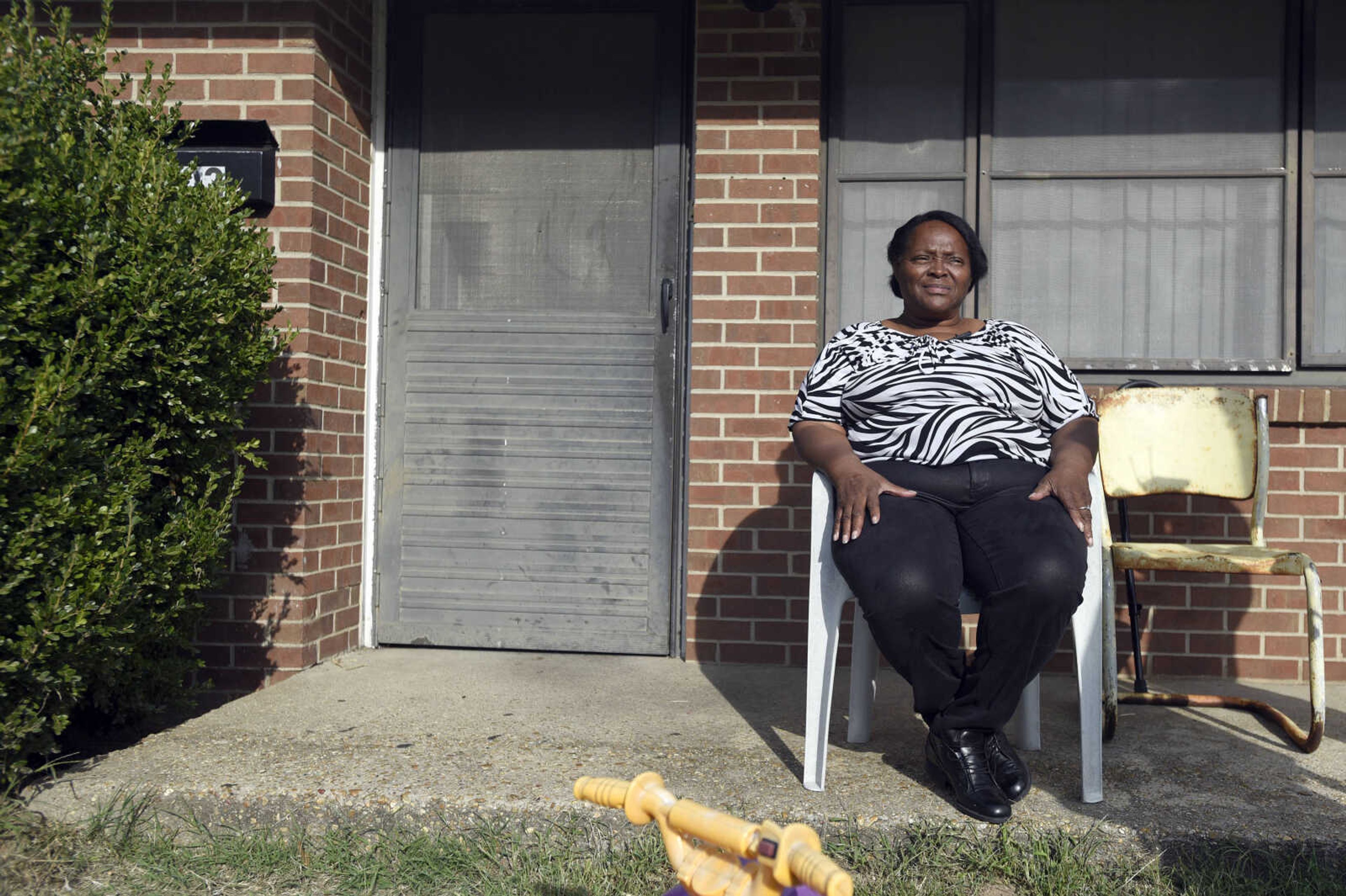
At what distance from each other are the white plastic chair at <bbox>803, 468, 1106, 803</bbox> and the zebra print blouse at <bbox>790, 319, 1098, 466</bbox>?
23 cm

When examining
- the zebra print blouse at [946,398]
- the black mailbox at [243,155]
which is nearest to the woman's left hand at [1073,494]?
the zebra print blouse at [946,398]

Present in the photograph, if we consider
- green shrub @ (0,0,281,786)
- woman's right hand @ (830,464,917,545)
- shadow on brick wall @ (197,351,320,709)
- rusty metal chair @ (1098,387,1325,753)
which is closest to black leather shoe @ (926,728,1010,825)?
woman's right hand @ (830,464,917,545)

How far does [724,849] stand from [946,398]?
1.98 metres

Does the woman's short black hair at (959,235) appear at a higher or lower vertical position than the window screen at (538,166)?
lower

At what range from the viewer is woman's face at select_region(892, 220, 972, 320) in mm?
3211

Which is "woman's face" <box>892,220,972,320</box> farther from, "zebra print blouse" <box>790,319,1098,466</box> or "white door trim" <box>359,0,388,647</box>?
"white door trim" <box>359,0,388,647</box>

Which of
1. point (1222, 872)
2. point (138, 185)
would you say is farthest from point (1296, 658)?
point (138, 185)

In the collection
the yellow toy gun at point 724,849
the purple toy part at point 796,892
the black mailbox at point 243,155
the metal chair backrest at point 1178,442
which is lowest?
the purple toy part at point 796,892

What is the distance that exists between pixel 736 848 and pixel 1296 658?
3.47 m

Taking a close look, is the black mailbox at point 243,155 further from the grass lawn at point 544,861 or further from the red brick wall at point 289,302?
the grass lawn at point 544,861

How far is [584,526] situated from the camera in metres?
4.37

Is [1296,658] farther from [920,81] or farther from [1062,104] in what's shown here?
[920,81]

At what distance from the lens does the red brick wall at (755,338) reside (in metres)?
4.22

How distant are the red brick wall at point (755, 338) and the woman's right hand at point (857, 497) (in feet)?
4.36
